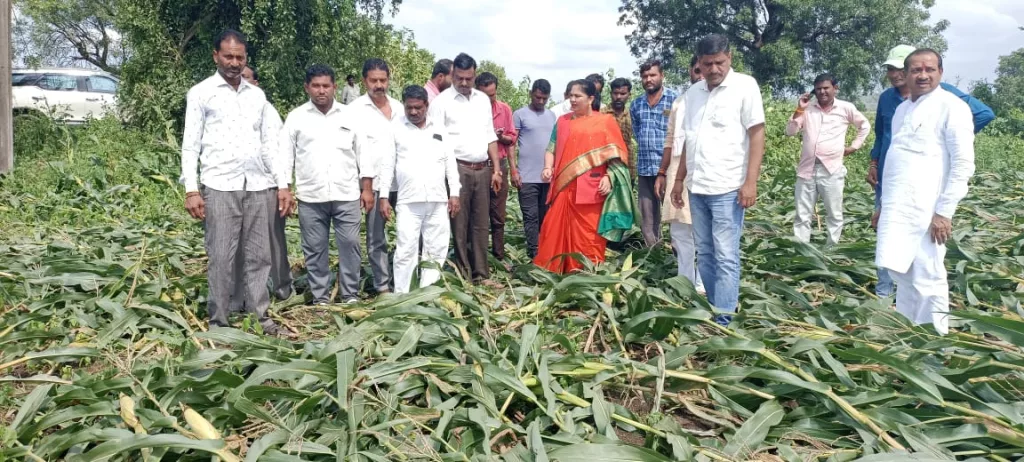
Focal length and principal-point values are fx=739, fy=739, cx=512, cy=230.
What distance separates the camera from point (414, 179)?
4.55m

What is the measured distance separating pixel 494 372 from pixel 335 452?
650mm

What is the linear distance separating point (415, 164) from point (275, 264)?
3.41 ft

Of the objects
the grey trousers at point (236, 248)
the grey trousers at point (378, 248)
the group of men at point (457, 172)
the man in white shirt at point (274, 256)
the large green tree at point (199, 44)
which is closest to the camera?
the group of men at point (457, 172)

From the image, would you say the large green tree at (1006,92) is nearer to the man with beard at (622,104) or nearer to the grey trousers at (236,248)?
the man with beard at (622,104)

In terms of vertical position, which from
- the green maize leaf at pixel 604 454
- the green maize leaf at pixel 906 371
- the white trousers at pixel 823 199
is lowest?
the green maize leaf at pixel 604 454

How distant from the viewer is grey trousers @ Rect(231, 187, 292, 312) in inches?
163

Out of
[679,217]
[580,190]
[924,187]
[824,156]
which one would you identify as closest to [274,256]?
[580,190]

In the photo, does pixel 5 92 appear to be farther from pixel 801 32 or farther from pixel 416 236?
pixel 801 32

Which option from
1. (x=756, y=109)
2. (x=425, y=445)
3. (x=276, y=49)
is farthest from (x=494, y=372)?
(x=276, y=49)

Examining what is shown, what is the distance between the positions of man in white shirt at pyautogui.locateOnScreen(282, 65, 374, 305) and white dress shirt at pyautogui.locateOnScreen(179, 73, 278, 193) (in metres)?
0.43

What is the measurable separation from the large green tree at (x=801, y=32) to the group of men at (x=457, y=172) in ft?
53.2

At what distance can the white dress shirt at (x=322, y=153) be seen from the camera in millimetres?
4352

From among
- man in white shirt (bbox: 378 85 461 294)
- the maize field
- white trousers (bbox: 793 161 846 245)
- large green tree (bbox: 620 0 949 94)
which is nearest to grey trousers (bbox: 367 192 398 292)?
man in white shirt (bbox: 378 85 461 294)

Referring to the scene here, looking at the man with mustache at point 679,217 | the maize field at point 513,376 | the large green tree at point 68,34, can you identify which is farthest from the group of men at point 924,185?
the large green tree at point 68,34
